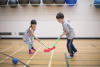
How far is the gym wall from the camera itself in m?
6.97

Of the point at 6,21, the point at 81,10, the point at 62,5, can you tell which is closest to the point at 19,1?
the point at 6,21

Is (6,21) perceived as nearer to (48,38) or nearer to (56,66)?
(48,38)

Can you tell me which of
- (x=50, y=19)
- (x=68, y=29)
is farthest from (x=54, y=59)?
(x=50, y=19)

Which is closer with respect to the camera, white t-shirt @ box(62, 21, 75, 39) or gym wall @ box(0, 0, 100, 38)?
white t-shirt @ box(62, 21, 75, 39)

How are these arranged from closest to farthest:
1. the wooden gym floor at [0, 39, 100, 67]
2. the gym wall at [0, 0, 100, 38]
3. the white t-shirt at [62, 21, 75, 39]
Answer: the wooden gym floor at [0, 39, 100, 67] < the white t-shirt at [62, 21, 75, 39] < the gym wall at [0, 0, 100, 38]

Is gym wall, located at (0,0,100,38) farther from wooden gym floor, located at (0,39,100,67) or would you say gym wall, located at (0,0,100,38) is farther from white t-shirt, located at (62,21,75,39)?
white t-shirt, located at (62,21,75,39)

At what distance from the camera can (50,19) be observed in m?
7.06

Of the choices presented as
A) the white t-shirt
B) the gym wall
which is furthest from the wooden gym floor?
the gym wall

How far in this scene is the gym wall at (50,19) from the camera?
6.97m

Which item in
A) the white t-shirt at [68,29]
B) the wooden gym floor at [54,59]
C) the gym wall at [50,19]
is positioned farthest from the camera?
the gym wall at [50,19]

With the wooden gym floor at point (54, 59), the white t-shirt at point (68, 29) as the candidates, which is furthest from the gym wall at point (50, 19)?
the white t-shirt at point (68, 29)

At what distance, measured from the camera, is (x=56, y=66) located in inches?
99.1

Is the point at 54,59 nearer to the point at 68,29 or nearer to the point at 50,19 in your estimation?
the point at 68,29

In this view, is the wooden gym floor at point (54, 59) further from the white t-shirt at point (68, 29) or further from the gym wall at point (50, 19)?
the gym wall at point (50, 19)
